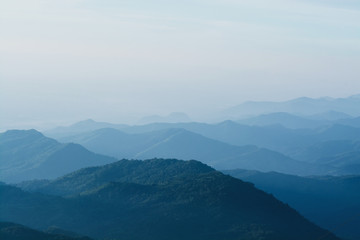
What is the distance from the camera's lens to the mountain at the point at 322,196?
376ft

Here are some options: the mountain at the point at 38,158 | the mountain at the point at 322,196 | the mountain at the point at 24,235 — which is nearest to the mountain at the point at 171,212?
the mountain at the point at 24,235

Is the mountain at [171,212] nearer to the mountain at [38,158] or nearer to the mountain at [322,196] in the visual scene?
the mountain at [322,196]

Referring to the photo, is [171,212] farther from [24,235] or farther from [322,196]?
[322,196]

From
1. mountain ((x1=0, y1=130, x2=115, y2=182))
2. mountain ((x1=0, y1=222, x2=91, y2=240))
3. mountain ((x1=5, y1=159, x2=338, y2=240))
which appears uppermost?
mountain ((x1=0, y1=130, x2=115, y2=182))

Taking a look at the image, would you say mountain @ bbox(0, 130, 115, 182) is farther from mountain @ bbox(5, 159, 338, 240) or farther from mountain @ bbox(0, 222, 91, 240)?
mountain @ bbox(0, 222, 91, 240)

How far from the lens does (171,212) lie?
268 ft

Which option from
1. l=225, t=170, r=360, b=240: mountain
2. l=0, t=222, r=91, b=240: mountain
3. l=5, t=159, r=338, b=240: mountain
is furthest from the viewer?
l=225, t=170, r=360, b=240: mountain

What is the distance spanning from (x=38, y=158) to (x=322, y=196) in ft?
252

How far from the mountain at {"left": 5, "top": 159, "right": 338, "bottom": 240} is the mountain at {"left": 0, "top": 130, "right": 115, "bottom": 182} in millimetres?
66500

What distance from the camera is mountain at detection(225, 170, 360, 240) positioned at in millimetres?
114688

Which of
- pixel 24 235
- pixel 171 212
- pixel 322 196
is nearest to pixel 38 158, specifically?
pixel 322 196

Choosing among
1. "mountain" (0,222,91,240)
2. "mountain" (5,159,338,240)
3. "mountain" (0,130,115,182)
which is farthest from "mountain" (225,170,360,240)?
"mountain" (0,222,91,240)

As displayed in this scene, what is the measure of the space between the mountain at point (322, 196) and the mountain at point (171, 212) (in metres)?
28.5

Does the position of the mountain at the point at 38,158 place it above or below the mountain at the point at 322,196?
above
